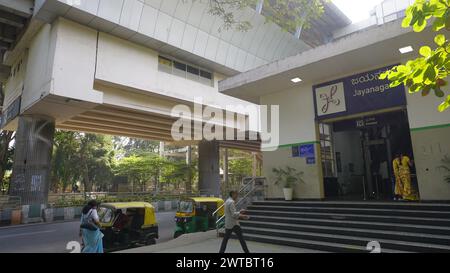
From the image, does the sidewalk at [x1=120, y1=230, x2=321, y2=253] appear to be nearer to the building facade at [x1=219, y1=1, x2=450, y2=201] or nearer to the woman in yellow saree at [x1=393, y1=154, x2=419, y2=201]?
the building facade at [x1=219, y1=1, x2=450, y2=201]

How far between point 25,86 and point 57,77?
4.83m

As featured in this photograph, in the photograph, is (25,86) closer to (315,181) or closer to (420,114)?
(315,181)

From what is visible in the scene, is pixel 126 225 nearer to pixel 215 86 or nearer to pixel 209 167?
pixel 215 86

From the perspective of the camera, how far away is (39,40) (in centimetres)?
1670

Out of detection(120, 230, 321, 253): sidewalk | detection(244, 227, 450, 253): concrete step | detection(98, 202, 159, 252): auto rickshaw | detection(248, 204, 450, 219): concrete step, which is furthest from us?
detection(98, 202, 159, 252): auto rickshaw

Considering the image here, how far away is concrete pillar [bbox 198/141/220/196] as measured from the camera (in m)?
27.1

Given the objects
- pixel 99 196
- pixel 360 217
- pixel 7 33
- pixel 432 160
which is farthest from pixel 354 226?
pixel 99 196

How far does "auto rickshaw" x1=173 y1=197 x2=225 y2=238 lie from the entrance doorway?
454 cm

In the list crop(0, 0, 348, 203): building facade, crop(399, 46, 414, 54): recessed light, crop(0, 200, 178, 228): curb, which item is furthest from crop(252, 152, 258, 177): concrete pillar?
crop(399, 46, 414, 54): recessed light

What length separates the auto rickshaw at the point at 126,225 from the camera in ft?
28.0

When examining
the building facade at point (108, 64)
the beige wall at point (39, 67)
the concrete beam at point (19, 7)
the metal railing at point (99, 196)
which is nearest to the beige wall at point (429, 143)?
the building facade at point (108, 64)

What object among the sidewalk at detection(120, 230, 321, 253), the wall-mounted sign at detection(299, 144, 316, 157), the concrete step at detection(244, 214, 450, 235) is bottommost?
the sidewalk at detection(120, 230, 321, 253)

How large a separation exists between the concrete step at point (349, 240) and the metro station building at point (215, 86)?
2.64 metres

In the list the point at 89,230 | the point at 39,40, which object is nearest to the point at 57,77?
the point at 39,40
